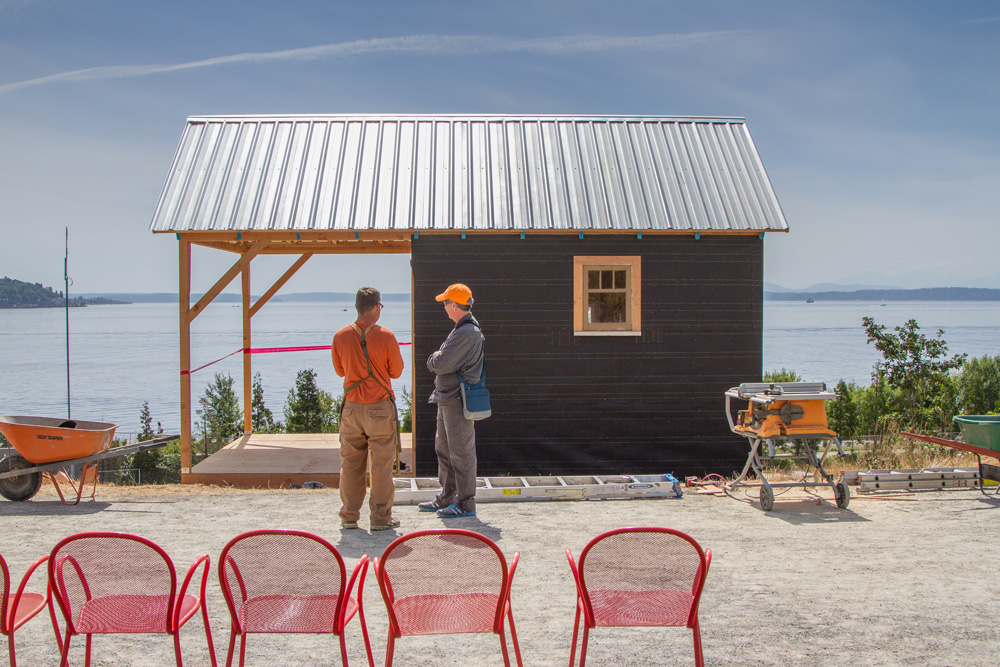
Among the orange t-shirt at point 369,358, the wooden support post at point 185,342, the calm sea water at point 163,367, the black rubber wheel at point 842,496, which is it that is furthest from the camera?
the calm sea water at point 163,367

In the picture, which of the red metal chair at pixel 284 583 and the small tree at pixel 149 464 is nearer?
the red metal chair at pixel 284 583

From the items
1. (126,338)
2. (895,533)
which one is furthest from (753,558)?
(126,338)

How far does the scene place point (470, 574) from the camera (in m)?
3.43

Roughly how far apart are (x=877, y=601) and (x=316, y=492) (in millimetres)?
5485

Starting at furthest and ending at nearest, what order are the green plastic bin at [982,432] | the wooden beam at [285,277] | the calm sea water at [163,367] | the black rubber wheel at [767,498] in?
the calm sea water at [163,367] → the wooden beam at [285,277] → the green plastic bin at [982,432] → the black rubber wheel at [767,498]

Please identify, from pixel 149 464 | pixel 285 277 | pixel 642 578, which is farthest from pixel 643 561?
pixel 149 464

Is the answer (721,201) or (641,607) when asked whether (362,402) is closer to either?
(641,607)

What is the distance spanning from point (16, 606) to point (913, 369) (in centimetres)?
1258

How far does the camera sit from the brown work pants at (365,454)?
6477 millimetres

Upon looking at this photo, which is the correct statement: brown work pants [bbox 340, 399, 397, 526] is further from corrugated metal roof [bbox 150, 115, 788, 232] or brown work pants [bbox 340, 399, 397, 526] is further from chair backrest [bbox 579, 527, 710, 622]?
corrugated metal roof [bbox 150, 115, 788, 232]

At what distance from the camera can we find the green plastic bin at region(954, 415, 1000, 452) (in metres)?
7.99

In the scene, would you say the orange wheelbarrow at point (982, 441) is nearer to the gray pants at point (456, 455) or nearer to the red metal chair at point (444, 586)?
the gray pants at point (456, 455)

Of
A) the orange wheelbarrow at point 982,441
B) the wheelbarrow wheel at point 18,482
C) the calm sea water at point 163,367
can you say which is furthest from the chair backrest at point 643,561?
the calm sea water at point 163,367

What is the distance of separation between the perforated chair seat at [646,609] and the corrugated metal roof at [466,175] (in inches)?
255
